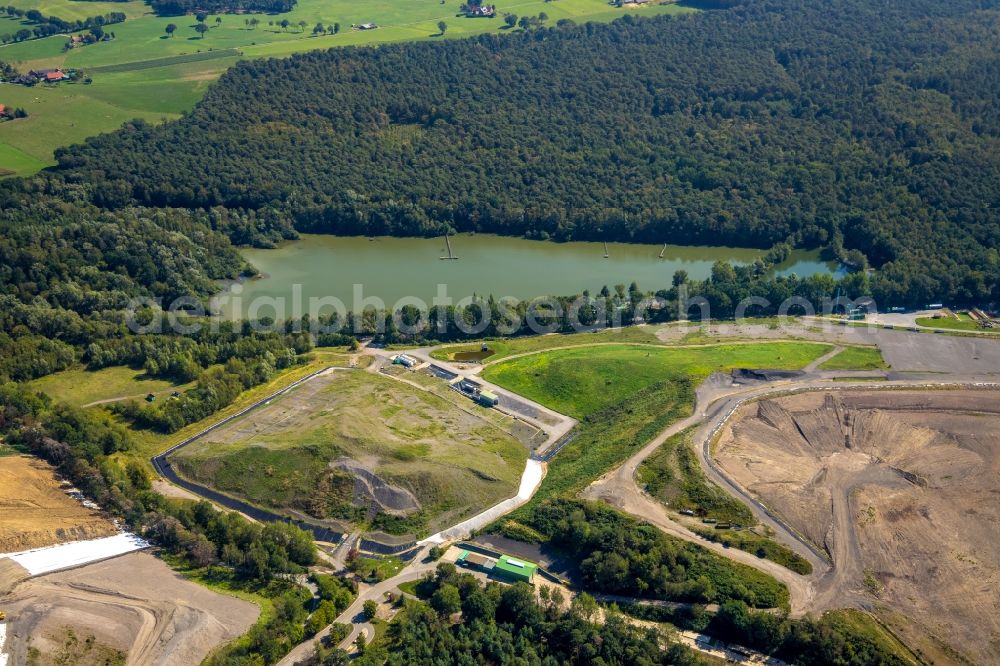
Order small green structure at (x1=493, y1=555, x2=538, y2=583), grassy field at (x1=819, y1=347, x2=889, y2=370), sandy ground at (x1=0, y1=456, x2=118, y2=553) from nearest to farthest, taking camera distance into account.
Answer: small green structure at (x1=493, y1=555, x2=538, y2=583)
sandy ground at (x1=0, y1=456, x2=118, y2=553)
grassy field at (x1=819, y1=347, x2=889, y2=370)

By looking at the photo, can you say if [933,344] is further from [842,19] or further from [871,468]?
[842,19]

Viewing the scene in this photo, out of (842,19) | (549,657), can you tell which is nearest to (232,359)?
(549,657)

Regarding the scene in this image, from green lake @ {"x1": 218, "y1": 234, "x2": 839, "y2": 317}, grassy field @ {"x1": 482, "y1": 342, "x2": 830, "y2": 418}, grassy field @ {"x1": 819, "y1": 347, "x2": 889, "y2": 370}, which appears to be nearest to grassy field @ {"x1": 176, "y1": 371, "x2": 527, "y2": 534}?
grassy field @ {"x1": 482, "y1": 342, "x2": 830, "y2": 418}

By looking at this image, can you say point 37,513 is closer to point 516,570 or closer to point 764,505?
point 516,570

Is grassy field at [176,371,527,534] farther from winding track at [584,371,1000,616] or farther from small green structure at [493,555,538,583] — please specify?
winding track at [584,371,1000,616]

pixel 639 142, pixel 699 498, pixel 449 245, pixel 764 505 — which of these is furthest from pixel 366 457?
pixel 639 142

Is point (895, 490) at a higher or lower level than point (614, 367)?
lower
